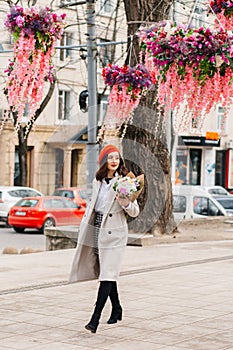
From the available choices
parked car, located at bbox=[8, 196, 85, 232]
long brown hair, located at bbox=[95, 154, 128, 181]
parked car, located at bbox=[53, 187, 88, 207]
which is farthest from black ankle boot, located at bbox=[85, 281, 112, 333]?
parked car, located at bbox=[8, 196, 85, 232]

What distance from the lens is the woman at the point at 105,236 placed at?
27.3ft

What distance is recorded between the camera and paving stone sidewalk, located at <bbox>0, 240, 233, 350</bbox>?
7.86 meters

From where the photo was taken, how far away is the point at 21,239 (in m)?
24.9

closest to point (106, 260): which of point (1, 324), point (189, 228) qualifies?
point (1, 324)

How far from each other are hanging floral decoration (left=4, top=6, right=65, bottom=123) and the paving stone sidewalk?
2.64 m

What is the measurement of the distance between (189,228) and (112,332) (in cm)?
1320

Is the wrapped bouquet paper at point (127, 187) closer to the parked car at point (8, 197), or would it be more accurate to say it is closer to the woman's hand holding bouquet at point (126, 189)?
the woman's hand holding bouquet at point (126, 189)

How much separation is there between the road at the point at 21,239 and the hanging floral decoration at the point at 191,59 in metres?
10.2

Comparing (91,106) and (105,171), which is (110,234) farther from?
(91,106)

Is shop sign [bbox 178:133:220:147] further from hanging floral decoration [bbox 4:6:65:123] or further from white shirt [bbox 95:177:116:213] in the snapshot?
white shirt [bbox 95:177:116:213]

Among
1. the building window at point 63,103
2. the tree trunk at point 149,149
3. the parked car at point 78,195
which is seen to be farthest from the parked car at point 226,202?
the parked car at point 78,195

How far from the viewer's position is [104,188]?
8.59 meters

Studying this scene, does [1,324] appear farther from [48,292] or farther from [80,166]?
[80,166]

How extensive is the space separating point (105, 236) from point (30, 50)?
3817 mm
